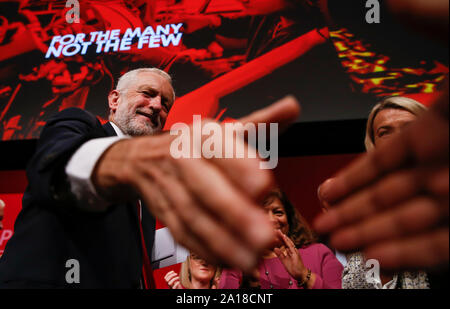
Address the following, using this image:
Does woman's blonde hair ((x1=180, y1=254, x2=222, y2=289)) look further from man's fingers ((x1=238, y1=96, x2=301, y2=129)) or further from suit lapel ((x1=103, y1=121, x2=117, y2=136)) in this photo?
man's fingers ((x1=238, y1=96, x2=301, y2=129))

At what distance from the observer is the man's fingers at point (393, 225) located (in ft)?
1.09

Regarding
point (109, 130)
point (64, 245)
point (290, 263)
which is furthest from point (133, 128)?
point (290, 263)

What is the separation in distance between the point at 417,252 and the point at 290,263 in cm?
155

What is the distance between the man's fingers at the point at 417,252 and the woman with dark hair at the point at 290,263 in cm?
139

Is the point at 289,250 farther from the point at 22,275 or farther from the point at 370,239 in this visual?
the point at 370,239

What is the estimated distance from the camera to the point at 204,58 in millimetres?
2572

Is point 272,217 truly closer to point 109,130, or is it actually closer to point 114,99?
point 114,99

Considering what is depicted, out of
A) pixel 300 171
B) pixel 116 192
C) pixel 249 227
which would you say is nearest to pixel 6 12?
pixel 300 171

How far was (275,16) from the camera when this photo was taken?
8.11 feet

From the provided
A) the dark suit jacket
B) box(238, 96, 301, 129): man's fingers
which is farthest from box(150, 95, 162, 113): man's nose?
box(238, 96, 301, 129): man's fingers

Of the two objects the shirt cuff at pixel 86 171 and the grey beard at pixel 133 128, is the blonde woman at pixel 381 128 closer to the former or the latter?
the grey beard at pixel 133 128

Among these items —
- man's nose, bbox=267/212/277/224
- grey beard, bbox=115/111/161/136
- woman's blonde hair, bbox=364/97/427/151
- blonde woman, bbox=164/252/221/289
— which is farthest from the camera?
blonde woman, bbox=164/252/221/289

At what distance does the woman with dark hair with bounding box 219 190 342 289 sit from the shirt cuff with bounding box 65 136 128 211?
53.3 inches

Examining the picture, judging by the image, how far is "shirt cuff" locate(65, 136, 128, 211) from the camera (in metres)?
0.44
